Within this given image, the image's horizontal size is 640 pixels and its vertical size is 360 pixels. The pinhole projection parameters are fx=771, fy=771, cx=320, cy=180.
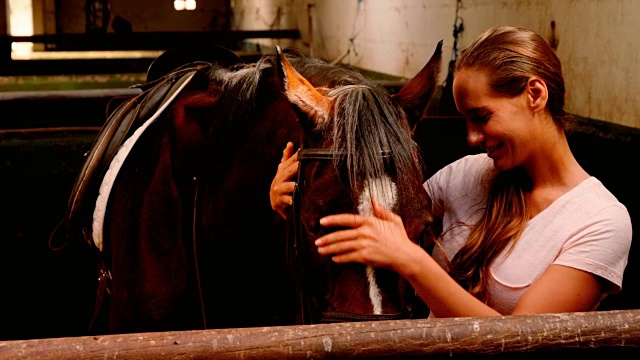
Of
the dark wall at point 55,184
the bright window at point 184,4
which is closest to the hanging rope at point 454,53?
the dark wall at point 55,184

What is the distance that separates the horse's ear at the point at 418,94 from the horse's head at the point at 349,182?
5 cm

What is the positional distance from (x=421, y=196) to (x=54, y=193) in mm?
2347

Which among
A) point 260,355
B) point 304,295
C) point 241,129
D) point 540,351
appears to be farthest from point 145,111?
point 540,351

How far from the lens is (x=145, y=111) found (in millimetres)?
1949

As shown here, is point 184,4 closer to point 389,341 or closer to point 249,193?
point 249,193

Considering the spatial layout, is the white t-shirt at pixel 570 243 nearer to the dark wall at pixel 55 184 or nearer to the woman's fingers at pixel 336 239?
the woman's fingers at pixel 336 239

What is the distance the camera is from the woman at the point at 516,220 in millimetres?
1262

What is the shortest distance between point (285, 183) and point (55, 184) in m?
2.12

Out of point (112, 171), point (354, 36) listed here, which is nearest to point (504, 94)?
point (112, 171)

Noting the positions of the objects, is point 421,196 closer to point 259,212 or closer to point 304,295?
point 304,295

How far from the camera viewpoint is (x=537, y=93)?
1394mm

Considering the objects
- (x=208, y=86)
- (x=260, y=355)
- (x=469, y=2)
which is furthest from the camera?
(x=469, y=2)

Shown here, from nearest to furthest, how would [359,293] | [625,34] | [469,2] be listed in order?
1. [359,293]
2. [625,34]
3. [469,2]

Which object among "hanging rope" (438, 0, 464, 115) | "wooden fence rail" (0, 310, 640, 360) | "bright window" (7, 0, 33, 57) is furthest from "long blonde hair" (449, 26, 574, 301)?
"bright window" (7, 0, 33, 57)
